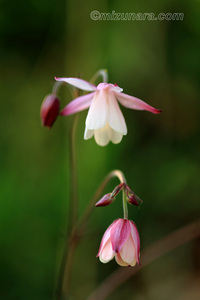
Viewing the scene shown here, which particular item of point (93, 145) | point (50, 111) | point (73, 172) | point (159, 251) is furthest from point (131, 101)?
point (93, 145)

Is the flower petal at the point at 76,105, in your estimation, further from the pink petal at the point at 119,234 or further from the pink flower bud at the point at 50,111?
the pink petal at the point at 119,234

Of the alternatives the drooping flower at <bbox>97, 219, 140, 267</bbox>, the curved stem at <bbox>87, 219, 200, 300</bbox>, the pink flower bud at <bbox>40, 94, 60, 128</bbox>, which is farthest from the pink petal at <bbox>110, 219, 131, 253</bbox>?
the curved stem at <bbox>87, 219, 200, 300</bbox>

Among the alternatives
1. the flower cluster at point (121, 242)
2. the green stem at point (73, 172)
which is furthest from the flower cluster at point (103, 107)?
the flower cluster at point (121, 242)

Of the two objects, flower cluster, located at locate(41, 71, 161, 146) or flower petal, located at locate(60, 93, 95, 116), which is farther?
flower petal, located at locate(60, 93, 95, 116)

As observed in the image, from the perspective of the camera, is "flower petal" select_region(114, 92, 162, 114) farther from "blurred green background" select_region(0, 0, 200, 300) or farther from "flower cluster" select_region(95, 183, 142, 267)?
"blurred green background" select_region(0, 0, 200, 300)

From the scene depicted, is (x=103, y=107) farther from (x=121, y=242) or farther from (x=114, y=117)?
(x=121, y=242)

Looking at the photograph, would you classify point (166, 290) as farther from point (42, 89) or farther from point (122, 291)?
point (42, 89)
